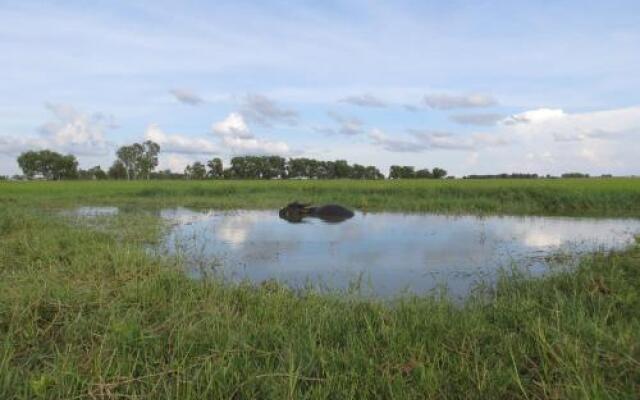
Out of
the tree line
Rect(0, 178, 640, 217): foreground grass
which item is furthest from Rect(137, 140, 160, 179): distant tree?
Rect(0, 178, 640, 217): foreground grass

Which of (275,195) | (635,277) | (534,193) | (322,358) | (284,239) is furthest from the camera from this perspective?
(275,195)

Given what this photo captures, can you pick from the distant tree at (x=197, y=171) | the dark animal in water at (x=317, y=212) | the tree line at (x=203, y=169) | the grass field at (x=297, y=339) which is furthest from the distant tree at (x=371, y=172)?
the grass field at (x=297, y=339)

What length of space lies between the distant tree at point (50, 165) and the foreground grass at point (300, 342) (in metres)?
64.6

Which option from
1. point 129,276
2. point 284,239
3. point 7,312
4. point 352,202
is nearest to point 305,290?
point 129,276

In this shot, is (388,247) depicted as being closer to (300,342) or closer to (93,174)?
(300,342)

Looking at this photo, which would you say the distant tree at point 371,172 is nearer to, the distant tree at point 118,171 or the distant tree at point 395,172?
the distant tree at point 395,172

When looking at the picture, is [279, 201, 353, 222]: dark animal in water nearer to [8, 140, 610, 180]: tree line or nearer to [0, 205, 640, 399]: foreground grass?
[0, 205, 640, 399]: foreground grass

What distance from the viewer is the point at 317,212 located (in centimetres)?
1424

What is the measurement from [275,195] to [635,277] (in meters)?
17.4

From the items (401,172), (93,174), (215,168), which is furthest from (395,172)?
(93,174)

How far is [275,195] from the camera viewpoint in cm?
2159

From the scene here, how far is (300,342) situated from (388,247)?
5705mm

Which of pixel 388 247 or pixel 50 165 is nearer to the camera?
pixel 388 247

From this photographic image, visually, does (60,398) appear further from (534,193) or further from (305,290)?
(534,193)
